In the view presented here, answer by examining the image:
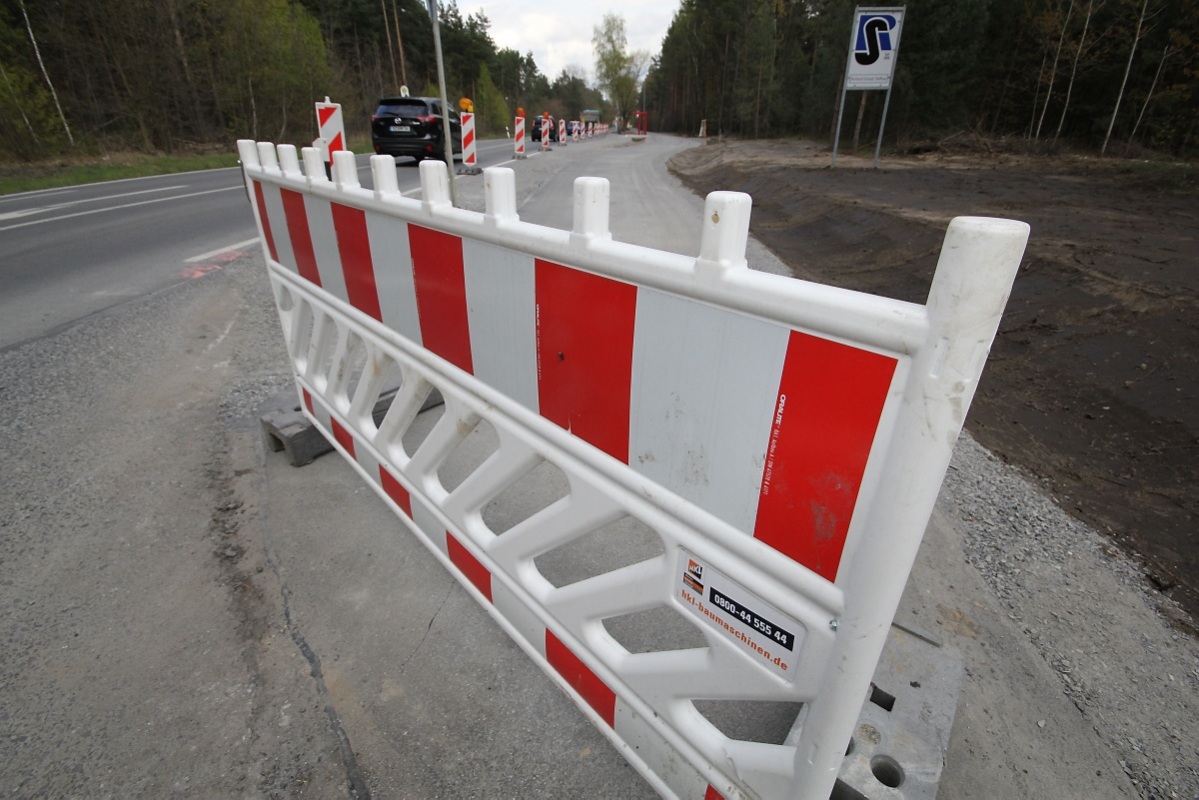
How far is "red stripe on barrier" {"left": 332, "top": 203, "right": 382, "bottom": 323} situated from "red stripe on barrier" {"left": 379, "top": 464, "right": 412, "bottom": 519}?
662mm

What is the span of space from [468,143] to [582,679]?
13.4 m

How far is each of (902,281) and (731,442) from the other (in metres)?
6.42

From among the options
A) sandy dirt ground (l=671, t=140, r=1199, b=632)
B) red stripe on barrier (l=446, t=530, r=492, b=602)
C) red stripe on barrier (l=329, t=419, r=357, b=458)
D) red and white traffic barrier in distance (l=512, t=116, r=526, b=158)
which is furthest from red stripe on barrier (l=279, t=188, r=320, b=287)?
red and white traffic barrier in distance (l=512, t=116, r=526, b=158)

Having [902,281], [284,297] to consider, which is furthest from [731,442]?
[902,281]

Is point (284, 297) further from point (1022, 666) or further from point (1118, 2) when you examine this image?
point (1118, 2)

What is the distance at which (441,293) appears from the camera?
1.71 meters

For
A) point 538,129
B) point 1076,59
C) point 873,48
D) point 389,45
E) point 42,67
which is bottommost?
point 538,129

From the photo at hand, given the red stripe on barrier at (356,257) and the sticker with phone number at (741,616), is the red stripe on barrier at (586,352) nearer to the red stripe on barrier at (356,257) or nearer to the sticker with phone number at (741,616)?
the sticker with phone number at (741,616)

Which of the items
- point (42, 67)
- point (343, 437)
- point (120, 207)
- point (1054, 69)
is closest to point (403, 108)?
point (120, 207)

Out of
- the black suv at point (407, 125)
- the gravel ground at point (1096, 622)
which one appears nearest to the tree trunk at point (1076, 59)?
the black suv at point (407, 125)

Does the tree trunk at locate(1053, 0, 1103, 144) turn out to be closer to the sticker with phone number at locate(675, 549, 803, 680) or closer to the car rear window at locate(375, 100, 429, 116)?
the car rear window at locate(375, 100, 429, 116)

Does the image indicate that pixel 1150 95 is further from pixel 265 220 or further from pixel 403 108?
pixel 265 220

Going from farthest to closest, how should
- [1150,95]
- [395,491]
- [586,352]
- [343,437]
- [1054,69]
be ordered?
[1054,69] → [1150,95] → [343,437] → [395,491] → [586,352]

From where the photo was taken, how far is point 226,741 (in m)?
1.59
